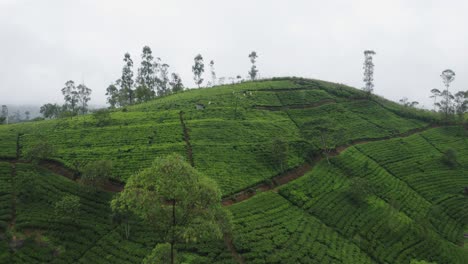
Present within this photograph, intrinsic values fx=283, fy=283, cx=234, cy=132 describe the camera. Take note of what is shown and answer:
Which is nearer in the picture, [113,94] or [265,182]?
[265,182]

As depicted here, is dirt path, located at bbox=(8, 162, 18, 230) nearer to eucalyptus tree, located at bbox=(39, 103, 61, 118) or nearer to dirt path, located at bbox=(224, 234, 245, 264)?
dirt path, located at bbox=(224, 234, 245, 264)

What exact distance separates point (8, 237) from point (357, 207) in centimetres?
4567

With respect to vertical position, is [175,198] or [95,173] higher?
[175,198]

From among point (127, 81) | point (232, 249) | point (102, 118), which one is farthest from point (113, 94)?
point (232, 249)

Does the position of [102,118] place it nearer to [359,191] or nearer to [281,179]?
[281,179]

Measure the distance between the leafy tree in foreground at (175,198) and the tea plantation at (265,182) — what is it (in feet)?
38.4

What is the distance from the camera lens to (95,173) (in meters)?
36.5

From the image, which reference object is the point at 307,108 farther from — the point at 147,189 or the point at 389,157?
the point at 147,189

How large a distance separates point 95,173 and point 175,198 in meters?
21.9

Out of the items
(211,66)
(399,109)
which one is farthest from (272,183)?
(211,66)

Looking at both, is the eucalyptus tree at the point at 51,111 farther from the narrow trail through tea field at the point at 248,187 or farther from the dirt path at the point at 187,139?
the narrow trail through tea field at the point at 248,187

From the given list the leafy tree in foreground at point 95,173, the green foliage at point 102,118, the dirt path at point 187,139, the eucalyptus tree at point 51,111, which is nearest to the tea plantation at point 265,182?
the dirt path at point 187,139

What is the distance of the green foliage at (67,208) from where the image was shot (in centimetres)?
3195

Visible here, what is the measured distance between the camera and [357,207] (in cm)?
4431
